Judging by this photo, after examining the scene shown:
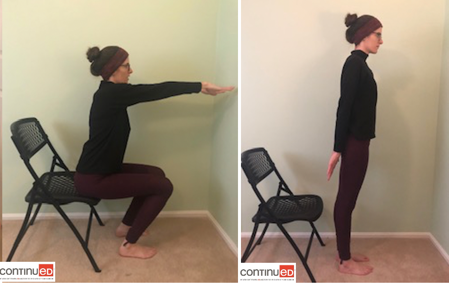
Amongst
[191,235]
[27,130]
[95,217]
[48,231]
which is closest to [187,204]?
[191,235]

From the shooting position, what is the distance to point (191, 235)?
2416mm

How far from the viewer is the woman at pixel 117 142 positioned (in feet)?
6.90

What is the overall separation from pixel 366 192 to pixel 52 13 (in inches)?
74.2

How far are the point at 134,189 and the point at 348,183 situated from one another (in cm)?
103

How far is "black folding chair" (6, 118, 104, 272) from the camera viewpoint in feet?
6.57

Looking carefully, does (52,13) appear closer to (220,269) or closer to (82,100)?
(82,100)

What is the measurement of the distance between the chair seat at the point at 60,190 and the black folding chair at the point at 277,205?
0.76 metres

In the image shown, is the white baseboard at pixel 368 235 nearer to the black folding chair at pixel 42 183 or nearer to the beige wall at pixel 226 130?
the beige wall at pixel 226 130

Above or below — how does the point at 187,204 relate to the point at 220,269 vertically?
above

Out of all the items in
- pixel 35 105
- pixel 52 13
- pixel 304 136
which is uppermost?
pixel 52 13

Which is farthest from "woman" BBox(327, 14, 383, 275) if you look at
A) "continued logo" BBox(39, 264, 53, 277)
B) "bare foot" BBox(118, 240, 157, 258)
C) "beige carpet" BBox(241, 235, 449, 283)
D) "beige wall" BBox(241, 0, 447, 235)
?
"continued logo" BBox(39, 264, 53, 277)

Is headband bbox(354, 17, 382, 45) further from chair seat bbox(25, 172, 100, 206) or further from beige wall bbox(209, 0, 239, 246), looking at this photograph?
chair seat bbox(25, 172, 100, 206)

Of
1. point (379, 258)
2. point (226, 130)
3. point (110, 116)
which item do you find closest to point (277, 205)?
point (226, 130)

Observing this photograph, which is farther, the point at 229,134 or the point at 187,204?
the point at 187,204
